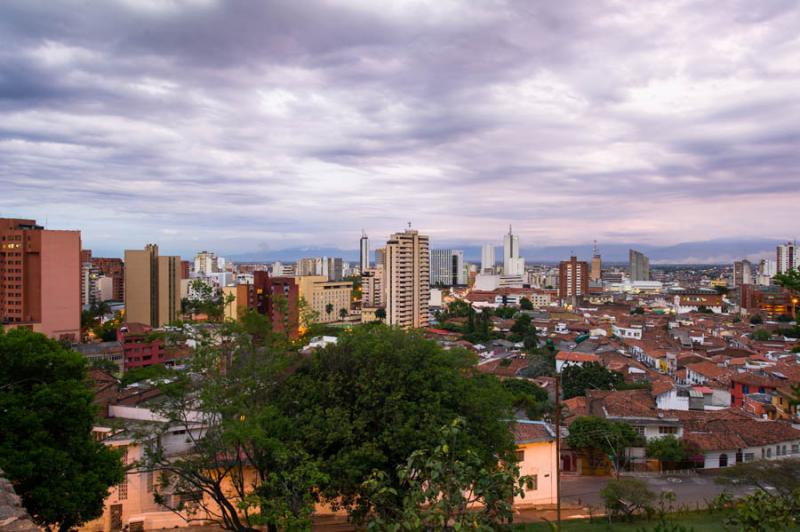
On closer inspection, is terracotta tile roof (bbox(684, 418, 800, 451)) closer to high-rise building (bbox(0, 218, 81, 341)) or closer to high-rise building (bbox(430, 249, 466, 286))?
high-rise building (bbox(0, 218, 81, 341))

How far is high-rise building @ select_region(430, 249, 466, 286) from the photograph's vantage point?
12912cm

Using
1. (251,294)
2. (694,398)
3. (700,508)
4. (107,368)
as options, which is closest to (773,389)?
(694,398)

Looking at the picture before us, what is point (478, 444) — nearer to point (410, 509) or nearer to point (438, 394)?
point (438, 394)

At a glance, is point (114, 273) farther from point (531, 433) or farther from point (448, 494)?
point (448, 494)

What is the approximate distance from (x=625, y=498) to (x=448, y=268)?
11840 centimetres

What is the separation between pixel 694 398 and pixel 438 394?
16.0m

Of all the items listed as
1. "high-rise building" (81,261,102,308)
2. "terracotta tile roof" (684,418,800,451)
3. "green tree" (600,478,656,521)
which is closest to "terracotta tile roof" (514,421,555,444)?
"green tree" (600,478,656,521)

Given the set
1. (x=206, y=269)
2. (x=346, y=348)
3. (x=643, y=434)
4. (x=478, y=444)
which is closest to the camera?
(x=478, y=444)

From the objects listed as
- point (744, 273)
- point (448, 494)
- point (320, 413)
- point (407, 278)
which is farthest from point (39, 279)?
point (744, 273)

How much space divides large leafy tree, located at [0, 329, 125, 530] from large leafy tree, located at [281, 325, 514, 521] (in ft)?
8.66

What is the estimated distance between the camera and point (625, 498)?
10969mm

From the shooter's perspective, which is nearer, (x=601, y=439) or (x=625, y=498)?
(x=625, y=498)

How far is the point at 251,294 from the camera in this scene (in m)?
42.7

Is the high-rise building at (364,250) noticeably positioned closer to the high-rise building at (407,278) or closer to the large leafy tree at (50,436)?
the high-rise building at (407,278)
